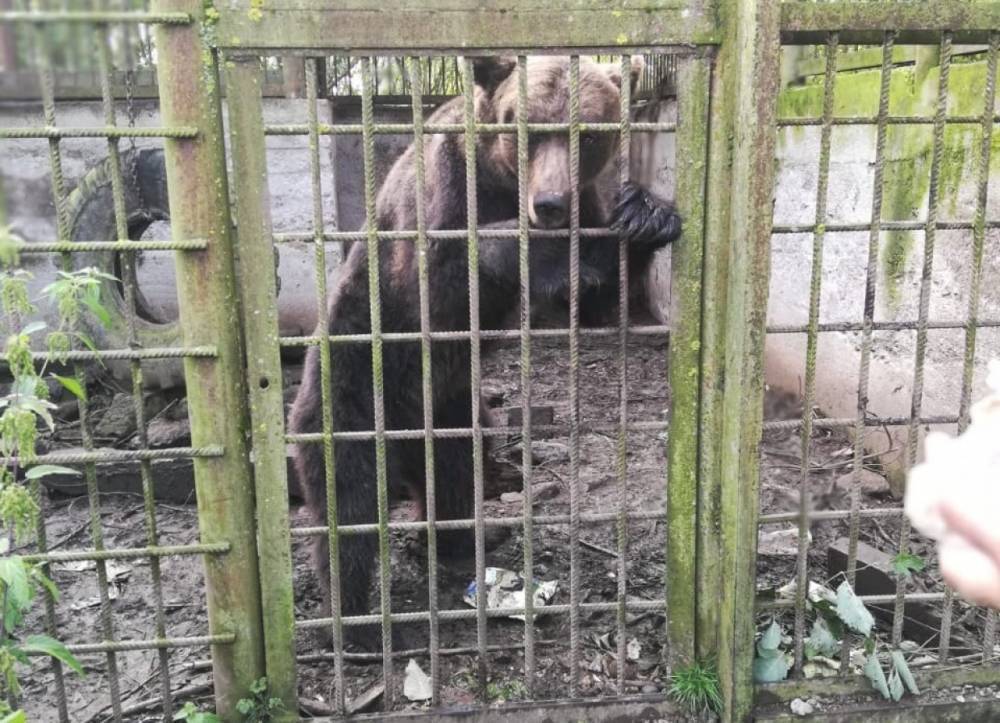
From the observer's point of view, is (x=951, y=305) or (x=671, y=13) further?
(x=951, y=305)

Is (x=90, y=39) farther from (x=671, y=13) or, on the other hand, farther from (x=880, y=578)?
(x=880, y=578)

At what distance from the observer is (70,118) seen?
7.68 m

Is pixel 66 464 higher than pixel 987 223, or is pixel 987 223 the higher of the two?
pixel 987 223

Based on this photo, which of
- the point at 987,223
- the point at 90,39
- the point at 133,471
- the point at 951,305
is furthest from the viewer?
the point at 133,471

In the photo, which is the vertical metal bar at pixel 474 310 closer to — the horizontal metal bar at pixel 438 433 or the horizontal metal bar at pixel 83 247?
the horizontal metal bar at pixel 438 433

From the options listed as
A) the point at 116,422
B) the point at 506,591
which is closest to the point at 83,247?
the point at 506,591

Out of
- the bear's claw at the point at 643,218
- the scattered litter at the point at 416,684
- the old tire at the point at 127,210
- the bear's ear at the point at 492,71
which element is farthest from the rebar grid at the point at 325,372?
the old tire at the point at 127,210

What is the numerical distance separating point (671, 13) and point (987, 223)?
1.24 m

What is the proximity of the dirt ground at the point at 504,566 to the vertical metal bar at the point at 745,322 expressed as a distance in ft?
0.95

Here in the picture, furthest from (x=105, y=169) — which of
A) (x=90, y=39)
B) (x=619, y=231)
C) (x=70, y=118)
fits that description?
(x=619, y=231)

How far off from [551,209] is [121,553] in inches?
72.8

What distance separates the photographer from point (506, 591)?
3.93m

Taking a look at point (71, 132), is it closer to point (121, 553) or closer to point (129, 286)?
point (129, 286)

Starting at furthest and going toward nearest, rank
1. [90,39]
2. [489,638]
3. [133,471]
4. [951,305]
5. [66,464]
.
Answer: [133,471] → [951,305] → [489,638] → [66,464] → [90,39]
